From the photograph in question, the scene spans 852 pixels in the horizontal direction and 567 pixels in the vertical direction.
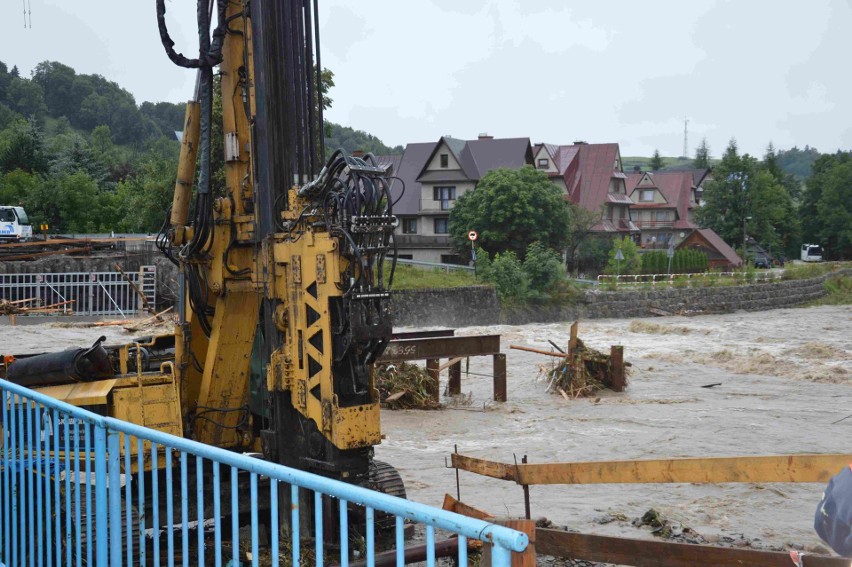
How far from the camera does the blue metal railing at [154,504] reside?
3.11 metres

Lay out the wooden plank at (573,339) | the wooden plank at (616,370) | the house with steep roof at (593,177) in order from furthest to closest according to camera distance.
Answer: the house with steep roof at (593,177), the wooden plank at (616,370), the wooden plank at (573,339)

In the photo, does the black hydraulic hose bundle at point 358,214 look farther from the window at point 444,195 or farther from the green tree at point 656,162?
the green tree at point 656,162

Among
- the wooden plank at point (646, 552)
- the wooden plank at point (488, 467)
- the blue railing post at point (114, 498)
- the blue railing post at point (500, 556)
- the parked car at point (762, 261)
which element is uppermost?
the parked car at point (762, 261)

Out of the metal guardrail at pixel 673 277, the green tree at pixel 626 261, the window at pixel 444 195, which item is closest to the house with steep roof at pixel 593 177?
the window at pixel 444 195

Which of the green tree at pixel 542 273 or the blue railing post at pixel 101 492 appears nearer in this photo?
the blue railing post at pixel 101 492

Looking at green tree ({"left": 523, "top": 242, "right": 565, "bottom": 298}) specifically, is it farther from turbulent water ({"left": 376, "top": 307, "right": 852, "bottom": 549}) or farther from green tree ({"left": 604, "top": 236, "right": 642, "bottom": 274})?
green tree ({"left": 604, "top": 236, "right": 642, "bottom": 274})

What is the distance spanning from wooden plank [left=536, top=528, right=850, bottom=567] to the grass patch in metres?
31.6

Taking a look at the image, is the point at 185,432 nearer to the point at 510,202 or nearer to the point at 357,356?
the point at 357,356

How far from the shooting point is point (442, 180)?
2317 inches

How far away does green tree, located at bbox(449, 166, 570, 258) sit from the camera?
48219mm

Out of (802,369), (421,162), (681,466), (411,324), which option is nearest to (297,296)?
(681,466)

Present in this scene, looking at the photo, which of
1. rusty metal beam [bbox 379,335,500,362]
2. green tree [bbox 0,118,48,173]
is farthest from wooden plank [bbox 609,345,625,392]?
green tree [bbox 0,118,48,173]

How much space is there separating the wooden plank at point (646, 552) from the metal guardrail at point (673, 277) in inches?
1582

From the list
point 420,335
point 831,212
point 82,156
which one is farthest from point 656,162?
point 420,335
